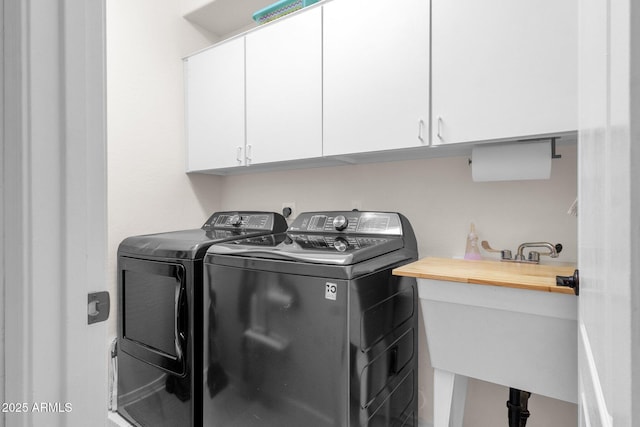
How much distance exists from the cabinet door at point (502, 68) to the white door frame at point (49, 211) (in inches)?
49.9

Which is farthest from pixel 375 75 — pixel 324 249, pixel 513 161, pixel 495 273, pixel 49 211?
pixel 49 211

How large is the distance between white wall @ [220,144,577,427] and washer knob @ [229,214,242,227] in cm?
38

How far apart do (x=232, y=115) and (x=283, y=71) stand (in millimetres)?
469

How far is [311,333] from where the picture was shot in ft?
4.22

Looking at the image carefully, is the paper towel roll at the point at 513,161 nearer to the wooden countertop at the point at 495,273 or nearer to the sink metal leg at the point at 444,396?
the wooden countertop at the point at 495,273

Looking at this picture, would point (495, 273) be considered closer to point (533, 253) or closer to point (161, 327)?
point (533, 253)

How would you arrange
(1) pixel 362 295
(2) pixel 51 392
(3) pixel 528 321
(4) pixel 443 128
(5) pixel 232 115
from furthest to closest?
(5) pixel 232 115 → (4) pixel 443 128 → (1) pixel 362 295 → (3) pixel 528 321 → (2) pixel 51 392

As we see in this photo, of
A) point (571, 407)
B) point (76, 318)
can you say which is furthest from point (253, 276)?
point (571, 407)

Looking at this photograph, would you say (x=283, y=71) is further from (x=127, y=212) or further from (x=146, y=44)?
(x=127, y=212)

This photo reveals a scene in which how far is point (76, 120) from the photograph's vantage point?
0.58 metres

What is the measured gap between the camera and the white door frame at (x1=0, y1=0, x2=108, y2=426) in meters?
0.54

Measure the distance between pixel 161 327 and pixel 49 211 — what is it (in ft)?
4.65

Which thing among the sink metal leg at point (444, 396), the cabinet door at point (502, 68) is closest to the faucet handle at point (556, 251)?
the cabinet door at point (502, 68)

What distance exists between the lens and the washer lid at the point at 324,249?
1.29m
